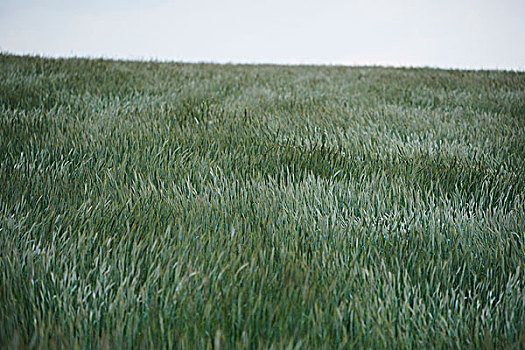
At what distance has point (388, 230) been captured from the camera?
4.69 ft

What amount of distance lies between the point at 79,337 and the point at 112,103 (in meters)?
3.15

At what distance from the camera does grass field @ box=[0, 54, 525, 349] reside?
0.93 metres

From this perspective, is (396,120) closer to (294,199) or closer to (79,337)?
(294,199)

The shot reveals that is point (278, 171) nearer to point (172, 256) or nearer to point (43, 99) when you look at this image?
point (172, 256)

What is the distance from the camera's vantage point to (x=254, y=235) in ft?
4.35

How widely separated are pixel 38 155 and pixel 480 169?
2.69 metres

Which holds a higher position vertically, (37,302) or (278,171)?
(278,171)

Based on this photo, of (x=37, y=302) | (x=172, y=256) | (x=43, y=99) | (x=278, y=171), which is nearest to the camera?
(x=37, y=302)

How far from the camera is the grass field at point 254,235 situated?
3.04 ft

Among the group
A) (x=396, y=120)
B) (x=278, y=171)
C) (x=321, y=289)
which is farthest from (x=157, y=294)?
(x=396, y=120)

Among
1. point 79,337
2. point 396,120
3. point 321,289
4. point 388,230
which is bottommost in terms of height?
point 79,337

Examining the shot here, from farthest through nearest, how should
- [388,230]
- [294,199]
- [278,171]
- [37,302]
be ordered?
[278,171]
[294,199]
[388,230]
[37,302]

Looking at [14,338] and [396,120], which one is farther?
[396,120]

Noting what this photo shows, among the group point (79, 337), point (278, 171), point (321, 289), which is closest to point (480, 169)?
point (278, 171)
